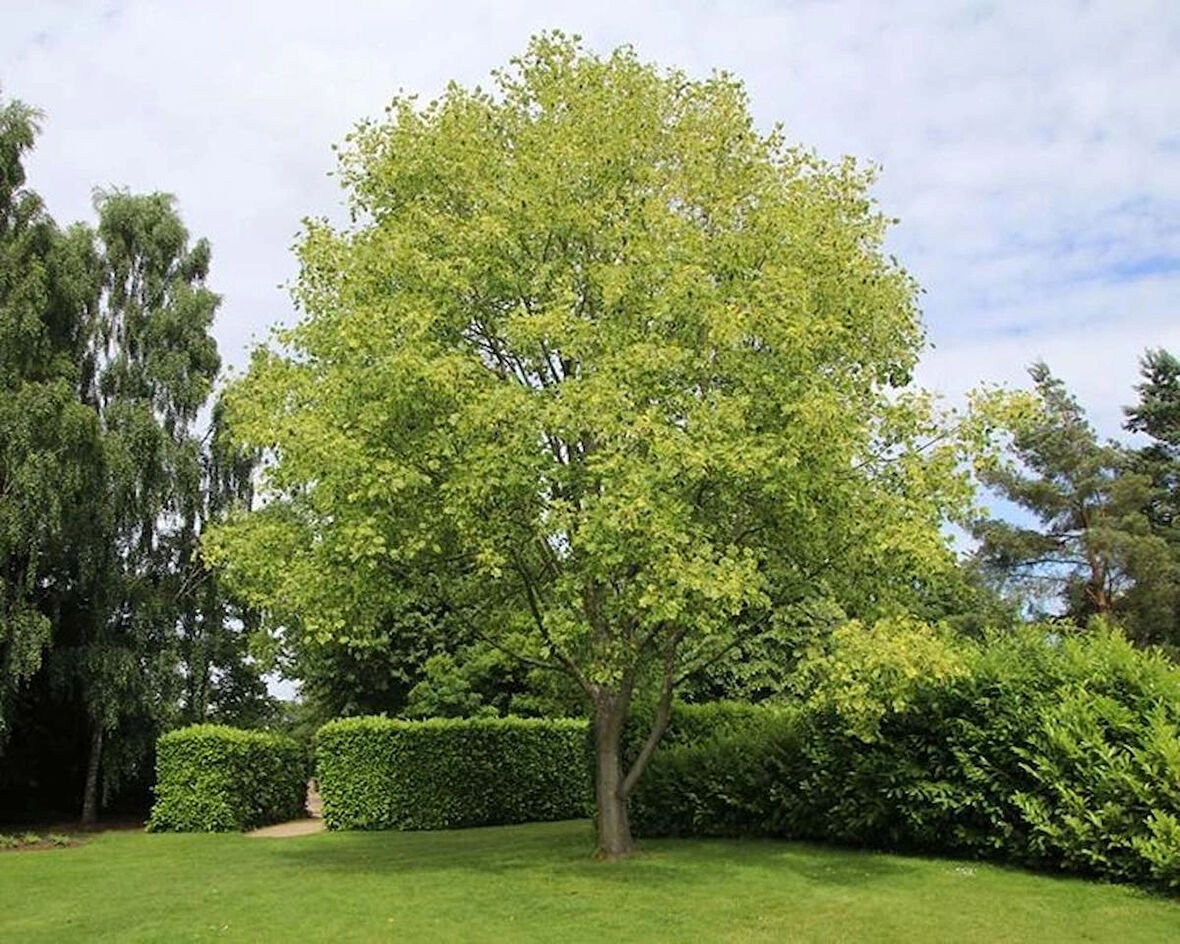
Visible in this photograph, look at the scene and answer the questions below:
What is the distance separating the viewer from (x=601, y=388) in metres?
12.7

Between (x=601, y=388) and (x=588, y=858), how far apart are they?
686cm

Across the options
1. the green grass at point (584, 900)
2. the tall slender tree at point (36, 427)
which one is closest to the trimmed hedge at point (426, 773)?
the tall slender tree at point (36, 427)

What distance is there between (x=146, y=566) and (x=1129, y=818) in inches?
959

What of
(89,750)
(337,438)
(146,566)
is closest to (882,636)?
(337,438)

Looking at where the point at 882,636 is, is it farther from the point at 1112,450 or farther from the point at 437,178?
the point at 1112,450

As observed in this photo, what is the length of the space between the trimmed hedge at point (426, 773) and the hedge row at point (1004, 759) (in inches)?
409

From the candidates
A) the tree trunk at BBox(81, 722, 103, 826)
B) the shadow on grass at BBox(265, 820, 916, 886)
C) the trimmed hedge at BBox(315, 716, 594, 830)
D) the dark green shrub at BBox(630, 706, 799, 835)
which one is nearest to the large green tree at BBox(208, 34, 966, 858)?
the shadow on grass at BBox(265, 820, 916, 886)

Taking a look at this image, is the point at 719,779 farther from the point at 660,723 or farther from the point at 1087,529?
the point at 1087,529

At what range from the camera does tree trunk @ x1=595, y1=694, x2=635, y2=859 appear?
1520 cm

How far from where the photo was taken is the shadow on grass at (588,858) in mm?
13406

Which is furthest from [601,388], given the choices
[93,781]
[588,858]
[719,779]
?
[93,781]

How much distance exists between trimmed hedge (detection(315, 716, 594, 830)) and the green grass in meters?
7.79

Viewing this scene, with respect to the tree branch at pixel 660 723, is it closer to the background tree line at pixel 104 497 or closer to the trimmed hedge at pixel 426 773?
the trimmed hedge at pixel 426 773

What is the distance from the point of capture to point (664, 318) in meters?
13.8
